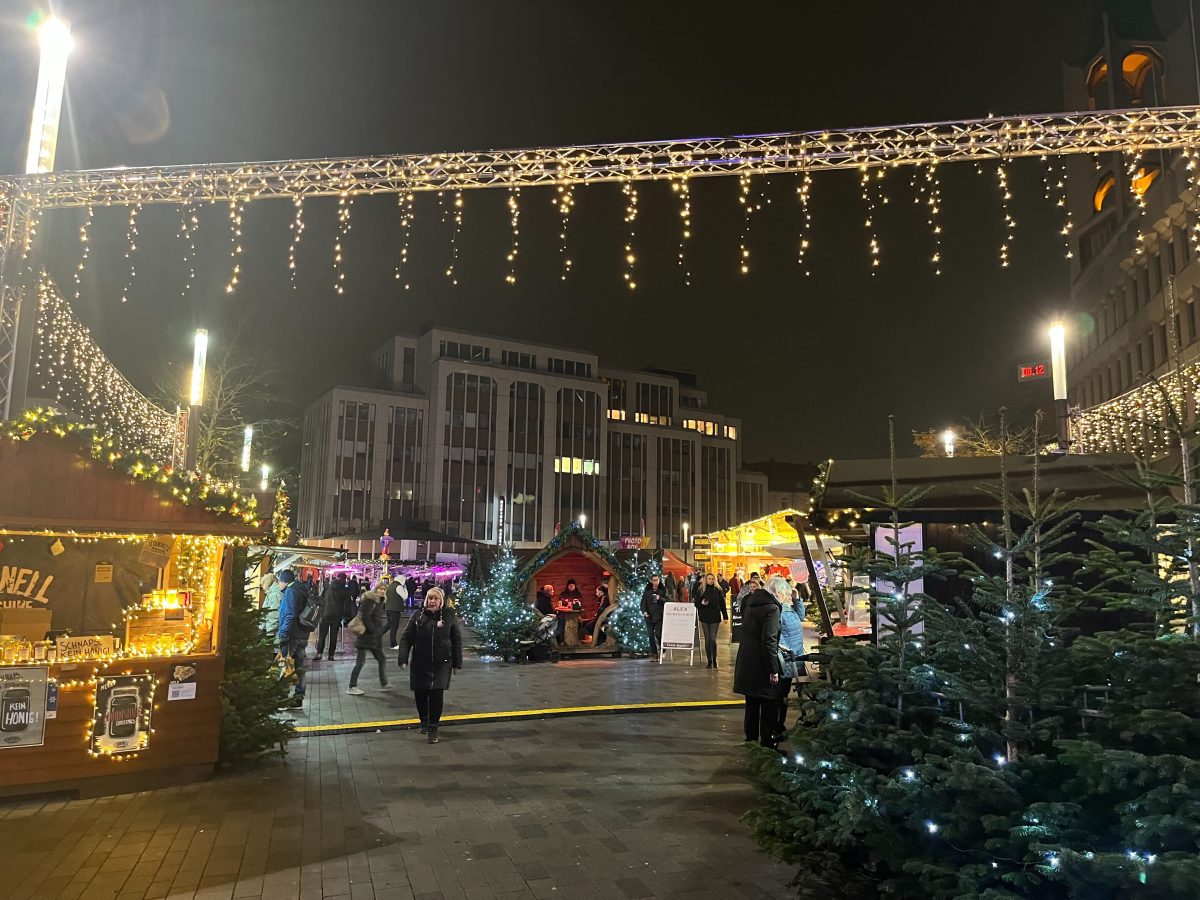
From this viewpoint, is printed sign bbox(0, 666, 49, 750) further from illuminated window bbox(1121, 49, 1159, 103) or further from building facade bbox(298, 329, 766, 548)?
building facade bbox(298, 329, 766, 548)

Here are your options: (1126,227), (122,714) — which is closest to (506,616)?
(122,714)

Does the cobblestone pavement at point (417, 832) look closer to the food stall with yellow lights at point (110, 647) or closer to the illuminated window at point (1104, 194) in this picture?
the food stall with yellow lights at point (110, 647)

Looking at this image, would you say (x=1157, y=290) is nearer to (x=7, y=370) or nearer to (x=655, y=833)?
(x=655, y=833)

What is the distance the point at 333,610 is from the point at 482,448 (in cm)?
5059

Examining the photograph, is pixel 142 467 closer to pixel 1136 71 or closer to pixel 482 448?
pixel 1136 71

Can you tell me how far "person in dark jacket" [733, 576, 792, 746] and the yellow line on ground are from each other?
9.54ft

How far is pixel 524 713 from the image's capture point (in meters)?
10.1

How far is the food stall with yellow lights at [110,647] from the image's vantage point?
643 cm

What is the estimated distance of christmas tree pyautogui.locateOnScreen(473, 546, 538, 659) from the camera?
617 inches

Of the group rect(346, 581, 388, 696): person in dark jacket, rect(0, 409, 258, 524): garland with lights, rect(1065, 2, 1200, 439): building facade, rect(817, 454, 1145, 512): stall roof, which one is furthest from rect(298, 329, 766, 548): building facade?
rect(817, 454, 1145, 512): stall roof

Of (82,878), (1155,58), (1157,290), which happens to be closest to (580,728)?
(82,878)

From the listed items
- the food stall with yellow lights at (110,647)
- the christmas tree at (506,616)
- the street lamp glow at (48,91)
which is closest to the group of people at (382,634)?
the food stall with yellow lights at (110,647)

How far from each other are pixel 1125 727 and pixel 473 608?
15.1 metres

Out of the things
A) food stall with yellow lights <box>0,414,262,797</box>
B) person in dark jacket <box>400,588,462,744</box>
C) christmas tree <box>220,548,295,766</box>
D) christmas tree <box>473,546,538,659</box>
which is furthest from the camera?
christmas tree <box>473,546,538,659</box>
